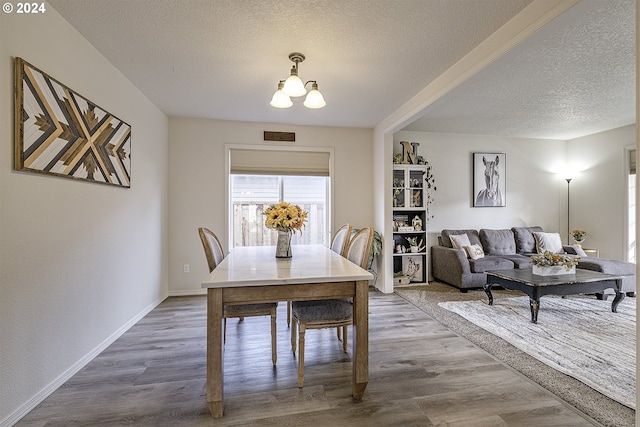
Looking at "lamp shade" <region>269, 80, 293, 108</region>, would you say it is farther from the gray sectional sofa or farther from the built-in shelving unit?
the gray sectional sofa

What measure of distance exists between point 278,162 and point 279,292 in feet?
9.68

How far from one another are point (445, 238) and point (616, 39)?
3104 millimetres

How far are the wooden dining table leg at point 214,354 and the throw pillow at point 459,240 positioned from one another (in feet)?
13.2

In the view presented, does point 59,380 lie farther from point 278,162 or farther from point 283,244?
point 278,162

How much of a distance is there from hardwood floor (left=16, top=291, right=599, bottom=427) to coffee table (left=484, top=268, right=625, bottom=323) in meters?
1.00

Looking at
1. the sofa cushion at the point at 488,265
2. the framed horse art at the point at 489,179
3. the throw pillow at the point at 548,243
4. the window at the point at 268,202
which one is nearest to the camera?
the sofa cushion at the point at 488,265

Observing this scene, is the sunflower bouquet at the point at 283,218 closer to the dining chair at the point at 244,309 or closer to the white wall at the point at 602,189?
the dining chair at the point at 244,309

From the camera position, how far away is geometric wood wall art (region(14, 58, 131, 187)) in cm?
165

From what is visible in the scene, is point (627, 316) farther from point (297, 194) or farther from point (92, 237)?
point (92, 237)

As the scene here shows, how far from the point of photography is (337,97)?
336 centimetres

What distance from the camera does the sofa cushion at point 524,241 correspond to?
496 centimetres

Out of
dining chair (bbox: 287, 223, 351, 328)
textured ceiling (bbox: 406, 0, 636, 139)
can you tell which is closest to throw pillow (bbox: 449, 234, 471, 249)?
textured ceiling (bbox: 406, 0, 636, 139)

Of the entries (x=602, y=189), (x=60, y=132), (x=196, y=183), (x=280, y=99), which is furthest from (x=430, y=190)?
(x=60, y=132)

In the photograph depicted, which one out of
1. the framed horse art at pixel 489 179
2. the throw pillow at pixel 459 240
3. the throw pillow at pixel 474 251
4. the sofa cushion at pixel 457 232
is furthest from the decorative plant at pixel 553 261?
the framed horse art at pixel 489 179
